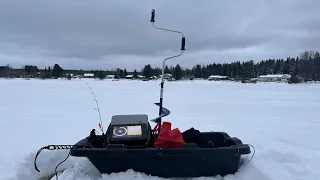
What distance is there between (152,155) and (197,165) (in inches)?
22.6

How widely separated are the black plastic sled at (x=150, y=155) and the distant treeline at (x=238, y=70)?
273ft

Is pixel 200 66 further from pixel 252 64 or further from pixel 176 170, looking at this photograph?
pixel 176 170

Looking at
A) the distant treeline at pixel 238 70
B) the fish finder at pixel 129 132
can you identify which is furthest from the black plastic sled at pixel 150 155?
the distant treeline at pixel 238 70

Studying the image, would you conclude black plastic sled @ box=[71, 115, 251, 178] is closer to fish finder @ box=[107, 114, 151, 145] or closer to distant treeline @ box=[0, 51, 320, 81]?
fish finder @ box=[107, 114, 151, 145]

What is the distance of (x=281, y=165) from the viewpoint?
432cm

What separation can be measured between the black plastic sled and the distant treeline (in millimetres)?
83320

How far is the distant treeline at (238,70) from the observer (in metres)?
89.9

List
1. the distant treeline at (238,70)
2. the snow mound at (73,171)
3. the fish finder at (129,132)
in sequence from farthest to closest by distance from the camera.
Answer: the distant treeline at (238,70), the fish finder at (129,132), the snow mound at (73,171)

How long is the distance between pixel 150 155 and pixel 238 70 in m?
124

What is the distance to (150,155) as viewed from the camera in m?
3.38

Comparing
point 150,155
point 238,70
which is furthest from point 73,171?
point 238,70

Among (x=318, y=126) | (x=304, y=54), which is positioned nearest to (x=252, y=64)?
(x=304, y=54)

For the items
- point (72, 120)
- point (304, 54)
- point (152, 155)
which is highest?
point (304, 54)

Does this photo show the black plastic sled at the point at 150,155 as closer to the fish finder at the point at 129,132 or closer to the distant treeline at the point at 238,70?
the fish finder at the point at 129,132
